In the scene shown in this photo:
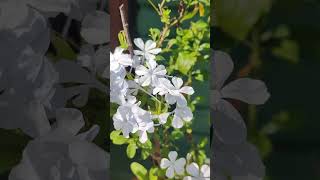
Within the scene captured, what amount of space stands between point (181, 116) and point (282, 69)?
368 millimetres

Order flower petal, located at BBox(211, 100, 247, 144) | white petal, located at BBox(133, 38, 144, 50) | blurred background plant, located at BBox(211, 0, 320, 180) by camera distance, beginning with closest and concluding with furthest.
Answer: blurred background plant, located at BBox(211, 0, 320, 180) < flower petal, located at BBox(211, 100, 247, 144) < white petal, located at BBox(133, 38, 144, 50)

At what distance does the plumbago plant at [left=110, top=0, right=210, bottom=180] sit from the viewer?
66.2 inches

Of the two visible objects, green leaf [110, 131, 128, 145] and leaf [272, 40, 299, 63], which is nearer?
leaf [272, 40, 299, 63]

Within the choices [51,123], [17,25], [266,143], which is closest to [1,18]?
[17,25]

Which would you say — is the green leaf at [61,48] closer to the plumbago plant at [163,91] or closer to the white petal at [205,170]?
the plumbago plant at [163,91]

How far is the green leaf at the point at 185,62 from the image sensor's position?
1.68 metres

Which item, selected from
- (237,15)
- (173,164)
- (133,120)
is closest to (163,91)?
(133,120)

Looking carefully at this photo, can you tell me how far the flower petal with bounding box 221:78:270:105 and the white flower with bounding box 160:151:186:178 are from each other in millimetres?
266

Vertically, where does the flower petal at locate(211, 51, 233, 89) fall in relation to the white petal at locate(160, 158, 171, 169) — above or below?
above

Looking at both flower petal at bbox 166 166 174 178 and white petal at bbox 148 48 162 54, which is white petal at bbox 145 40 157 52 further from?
flower petal at bbox 166 166 174 178

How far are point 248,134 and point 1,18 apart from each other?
88cm

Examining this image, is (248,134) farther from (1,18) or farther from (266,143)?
(1,18)

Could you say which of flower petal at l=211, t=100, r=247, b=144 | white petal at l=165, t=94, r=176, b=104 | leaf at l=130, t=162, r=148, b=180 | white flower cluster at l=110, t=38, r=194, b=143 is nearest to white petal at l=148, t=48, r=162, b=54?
white flower cluster at l=110, t=38, r=194, b=143

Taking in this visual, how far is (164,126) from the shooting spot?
172 centimetres
